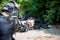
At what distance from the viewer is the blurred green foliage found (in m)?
8.54

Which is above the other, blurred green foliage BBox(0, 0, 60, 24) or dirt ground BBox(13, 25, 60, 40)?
blurred green foliage BBox(0, 0, 60, 24)

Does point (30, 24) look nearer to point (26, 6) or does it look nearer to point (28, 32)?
point (28, 32)

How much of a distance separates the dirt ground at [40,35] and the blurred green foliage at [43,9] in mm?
773

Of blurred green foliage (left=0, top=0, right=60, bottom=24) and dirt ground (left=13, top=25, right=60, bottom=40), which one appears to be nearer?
dirt ground (left=13, top=25, right=60, bottom=40)

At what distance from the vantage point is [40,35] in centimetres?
730

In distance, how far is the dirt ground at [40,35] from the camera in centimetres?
696

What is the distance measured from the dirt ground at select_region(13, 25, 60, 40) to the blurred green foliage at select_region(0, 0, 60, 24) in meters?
0.77

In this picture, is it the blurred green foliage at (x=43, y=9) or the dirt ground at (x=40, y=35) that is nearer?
the dirt ground at (x=40, y=35)

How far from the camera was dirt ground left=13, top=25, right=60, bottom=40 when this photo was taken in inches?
274

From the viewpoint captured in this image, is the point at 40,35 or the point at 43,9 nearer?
the point at 40,35

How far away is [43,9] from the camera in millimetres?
9516

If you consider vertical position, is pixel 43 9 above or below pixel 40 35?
above

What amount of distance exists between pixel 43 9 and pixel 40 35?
95.6 inches

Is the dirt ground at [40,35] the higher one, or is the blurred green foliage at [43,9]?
the blurred green foliage at [43,9]
